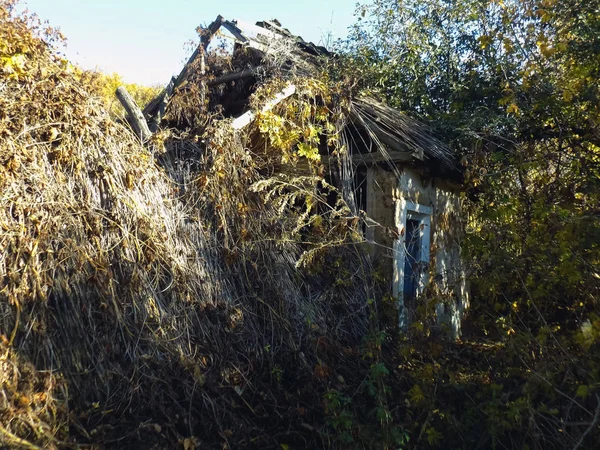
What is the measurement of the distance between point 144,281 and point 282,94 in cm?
329

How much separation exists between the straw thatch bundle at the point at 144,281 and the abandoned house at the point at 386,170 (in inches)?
33.3

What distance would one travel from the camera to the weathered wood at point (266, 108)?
755cm

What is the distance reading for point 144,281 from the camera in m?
6.06

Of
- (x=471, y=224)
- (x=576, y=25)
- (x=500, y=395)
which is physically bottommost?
(x=500, y=395)

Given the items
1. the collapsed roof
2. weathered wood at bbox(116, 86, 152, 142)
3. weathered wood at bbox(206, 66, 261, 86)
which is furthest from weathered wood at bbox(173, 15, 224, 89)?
weathered wood at bbox(116, 86, 152, 142)

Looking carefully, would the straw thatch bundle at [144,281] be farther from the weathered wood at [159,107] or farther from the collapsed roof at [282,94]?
the collapsed roof at [282,94]

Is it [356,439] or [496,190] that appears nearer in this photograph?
[356,439]

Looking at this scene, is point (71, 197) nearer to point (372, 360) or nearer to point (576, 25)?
point (372, 360)

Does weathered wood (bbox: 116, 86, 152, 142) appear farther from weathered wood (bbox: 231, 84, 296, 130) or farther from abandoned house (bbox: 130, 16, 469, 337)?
weathered wood (bbox: 231, 84, 296, 130)

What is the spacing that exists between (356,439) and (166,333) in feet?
6.81

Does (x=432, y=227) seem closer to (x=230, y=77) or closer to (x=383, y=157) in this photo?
(x=383, y=157)

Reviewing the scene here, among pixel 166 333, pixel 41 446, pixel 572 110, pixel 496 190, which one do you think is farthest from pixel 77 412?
pixel 572 110

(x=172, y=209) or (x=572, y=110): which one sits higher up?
(x=572, y=110)

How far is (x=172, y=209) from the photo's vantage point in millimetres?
6660
